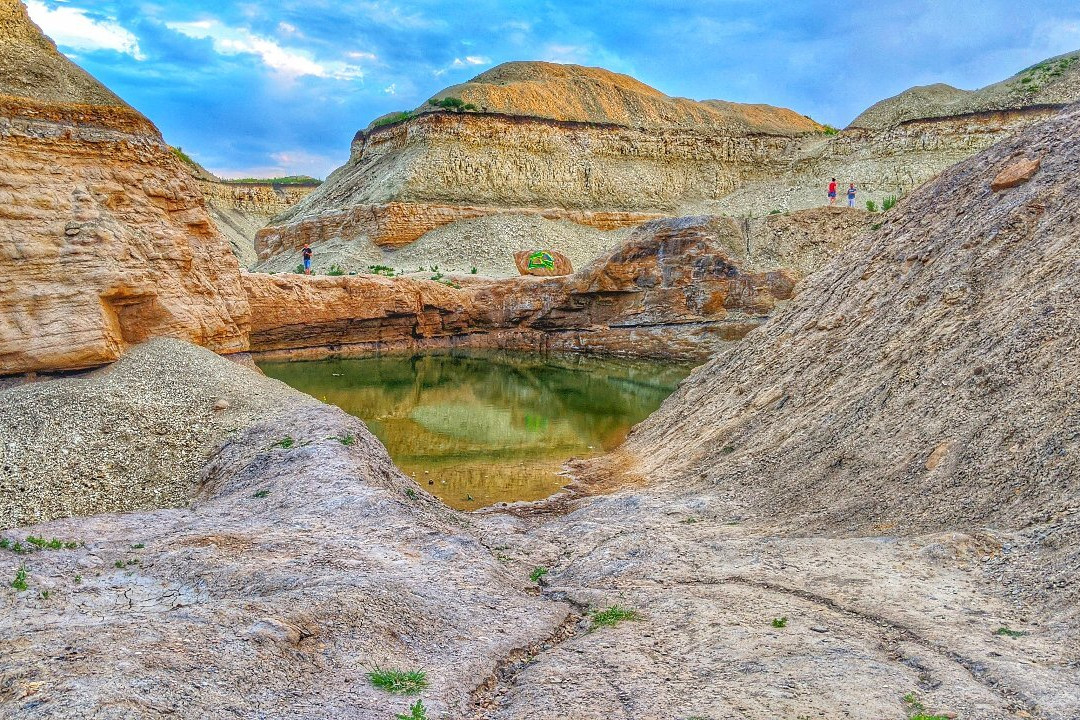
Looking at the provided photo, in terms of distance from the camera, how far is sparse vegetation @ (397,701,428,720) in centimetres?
457

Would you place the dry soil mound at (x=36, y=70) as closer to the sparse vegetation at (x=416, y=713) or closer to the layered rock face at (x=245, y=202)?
the sparse vegetation at (x=416, y=713)

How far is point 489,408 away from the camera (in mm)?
22000

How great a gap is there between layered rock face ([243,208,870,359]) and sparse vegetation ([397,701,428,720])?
25.3 metres

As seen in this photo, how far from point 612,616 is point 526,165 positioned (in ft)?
154

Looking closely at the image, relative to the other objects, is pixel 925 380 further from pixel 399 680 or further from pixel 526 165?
pixel 526 165

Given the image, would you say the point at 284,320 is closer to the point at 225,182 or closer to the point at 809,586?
→ the point at 809,586

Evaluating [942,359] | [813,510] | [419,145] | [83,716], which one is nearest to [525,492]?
[813,510]

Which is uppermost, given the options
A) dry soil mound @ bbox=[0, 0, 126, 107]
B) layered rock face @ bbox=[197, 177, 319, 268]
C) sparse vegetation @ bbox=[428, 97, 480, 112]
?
sparse vegetation @ bbox=[428, 97, 480, 112]

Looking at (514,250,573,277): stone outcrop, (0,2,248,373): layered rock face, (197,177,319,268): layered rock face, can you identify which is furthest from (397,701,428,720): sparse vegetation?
(197,177,319,268): layered rock face

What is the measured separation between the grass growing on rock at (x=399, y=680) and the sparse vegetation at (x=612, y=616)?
5.70 ft

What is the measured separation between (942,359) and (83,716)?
31.6 ft

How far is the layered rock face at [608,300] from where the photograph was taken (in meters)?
30.3

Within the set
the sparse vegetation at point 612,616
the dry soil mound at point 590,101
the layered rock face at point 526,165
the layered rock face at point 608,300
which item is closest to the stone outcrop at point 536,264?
the layered rock face at point 608,300

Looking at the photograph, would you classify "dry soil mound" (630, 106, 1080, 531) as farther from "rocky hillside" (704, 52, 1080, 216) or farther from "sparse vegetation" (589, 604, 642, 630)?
"rocky hillside" (704, 52, 1080, 216)
